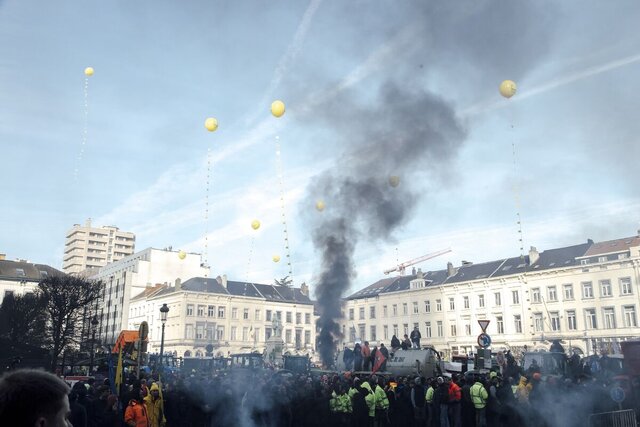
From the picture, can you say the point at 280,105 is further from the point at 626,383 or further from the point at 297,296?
the point at 297,296

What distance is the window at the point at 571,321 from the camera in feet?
184

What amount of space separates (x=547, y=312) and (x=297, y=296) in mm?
48172

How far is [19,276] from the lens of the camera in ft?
307

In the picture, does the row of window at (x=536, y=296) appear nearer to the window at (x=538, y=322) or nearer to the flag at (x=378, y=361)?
the window at (x=538, y=322)

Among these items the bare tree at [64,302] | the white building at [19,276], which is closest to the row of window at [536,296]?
the bare tree at [64,302]

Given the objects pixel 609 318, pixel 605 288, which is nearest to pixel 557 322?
pixel 609 318

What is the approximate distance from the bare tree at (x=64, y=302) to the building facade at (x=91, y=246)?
119 m

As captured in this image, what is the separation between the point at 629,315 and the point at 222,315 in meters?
56.3

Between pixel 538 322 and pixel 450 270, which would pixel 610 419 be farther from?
pixel 450 270

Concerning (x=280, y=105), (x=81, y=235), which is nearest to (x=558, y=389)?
(x=280, y=105)

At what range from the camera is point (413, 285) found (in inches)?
2906

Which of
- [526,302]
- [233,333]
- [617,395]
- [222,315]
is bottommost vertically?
[617,395]

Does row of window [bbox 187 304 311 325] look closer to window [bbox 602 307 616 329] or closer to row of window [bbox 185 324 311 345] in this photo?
row of window [bbox 185 324 311 345]

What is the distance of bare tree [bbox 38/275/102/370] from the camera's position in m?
50.4
